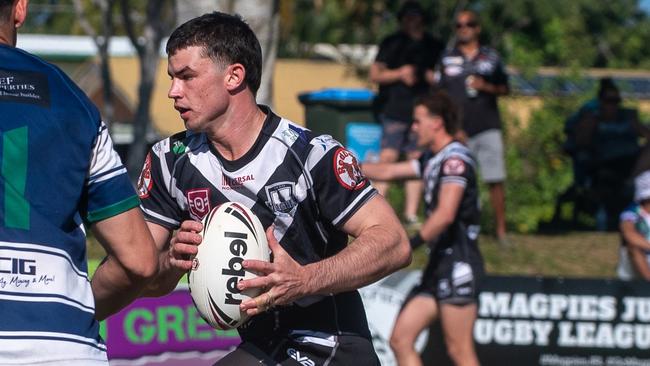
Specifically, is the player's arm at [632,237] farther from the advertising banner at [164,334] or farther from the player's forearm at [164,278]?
the player's forearm at [164,278]

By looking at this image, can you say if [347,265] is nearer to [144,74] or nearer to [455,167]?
[455,167]

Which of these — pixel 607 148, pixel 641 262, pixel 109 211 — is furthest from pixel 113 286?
pixel 607 148

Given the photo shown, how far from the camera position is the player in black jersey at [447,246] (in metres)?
7.28

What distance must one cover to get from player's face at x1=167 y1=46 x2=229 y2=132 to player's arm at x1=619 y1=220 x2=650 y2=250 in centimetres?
548

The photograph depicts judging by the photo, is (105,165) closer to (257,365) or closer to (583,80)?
(257,365)

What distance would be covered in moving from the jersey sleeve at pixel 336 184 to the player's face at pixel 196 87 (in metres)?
0.37

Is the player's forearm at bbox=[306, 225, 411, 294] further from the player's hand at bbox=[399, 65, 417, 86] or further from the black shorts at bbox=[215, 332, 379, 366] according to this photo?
the player's hand at bbox=[399, 65, 417, 86]

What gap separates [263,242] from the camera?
3756 millimetres

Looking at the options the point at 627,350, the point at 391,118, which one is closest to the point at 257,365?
the point at 627,350

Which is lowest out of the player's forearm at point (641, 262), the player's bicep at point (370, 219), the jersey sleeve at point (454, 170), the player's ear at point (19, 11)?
the player's forearm at point (641, 262)

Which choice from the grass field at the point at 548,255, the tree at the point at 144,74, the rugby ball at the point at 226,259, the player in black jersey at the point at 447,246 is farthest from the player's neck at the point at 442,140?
the tree at the point at 144,74

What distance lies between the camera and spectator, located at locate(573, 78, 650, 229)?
11.9 metres

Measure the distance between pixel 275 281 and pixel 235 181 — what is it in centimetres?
61

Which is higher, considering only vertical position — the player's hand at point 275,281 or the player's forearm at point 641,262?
the player's hand at point 275,281
